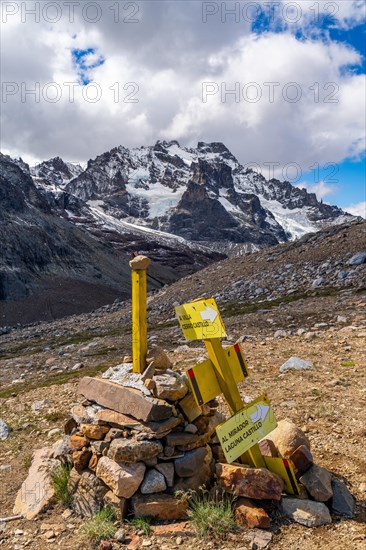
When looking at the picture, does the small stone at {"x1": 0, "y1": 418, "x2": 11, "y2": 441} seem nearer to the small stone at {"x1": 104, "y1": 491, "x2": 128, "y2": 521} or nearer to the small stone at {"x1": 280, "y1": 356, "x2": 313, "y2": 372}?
the small stone at {"x1": 104, "y1": 491, "x2": 128, "y2": 521}

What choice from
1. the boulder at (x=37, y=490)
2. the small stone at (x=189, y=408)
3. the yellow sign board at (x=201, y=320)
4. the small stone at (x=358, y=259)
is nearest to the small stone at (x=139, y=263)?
the yellow sign board at (x=201, y=320)

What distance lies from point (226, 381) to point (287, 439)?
1558 mm

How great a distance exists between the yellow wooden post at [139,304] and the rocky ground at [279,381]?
264 centimetres

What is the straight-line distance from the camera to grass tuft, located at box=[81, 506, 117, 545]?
596cm

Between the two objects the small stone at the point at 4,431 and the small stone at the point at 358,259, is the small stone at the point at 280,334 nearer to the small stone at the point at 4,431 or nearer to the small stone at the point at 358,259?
the small stone at the point at 4,431

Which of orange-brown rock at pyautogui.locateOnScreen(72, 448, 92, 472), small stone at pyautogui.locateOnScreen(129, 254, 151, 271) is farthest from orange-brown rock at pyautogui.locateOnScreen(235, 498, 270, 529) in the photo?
small stone at pyautogui.locateOnScreen(129, 254, 151, 271)

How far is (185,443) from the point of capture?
6.60m

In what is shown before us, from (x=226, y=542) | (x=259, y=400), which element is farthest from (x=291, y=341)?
(x=226, y=542)

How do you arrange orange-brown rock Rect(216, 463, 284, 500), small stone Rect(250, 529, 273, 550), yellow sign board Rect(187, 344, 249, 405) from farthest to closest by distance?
yellow sign board Rect(187, 344, 249, 405) → orange-brown rock Rect(216, 463, 284, 500) → small stone Rect(250, 529, 273, 550)

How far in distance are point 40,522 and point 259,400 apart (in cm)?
396

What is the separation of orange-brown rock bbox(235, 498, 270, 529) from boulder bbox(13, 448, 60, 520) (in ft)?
10.3

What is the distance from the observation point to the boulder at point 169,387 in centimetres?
666

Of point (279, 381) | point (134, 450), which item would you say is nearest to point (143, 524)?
point (134, 450)

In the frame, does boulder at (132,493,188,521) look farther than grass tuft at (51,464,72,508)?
No
